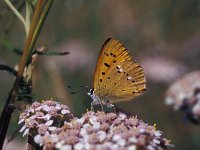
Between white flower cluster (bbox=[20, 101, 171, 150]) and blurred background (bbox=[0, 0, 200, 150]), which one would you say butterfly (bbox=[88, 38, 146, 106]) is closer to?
white flower cluster (bbox=[20, 101, 171, 150])

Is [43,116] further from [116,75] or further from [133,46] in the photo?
[133,46]

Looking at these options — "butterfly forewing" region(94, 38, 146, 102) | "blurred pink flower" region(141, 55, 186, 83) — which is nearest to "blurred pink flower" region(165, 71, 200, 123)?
"butterfly forewing" region(94, 38, 146, 102)

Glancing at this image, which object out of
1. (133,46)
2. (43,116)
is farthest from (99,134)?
(133,46)

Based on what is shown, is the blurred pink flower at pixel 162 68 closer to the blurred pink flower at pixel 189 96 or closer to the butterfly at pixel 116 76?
the blurred pink flower at pixel 189 96

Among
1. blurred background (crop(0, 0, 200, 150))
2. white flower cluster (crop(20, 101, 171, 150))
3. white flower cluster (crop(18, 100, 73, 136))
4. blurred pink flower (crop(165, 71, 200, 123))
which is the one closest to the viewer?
white flower cluster (crop(20, 101, 171, 150))

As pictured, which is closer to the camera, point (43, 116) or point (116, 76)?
point (43, 116)

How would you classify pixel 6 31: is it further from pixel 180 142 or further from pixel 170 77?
pixel 170 77

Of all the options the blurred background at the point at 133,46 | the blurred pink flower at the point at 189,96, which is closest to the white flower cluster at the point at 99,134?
the blurred pink flower at the point at 189,96

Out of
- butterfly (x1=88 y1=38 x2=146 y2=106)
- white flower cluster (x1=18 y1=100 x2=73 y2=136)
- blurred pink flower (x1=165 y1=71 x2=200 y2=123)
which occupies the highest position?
blurred pink flower (x1=165 y1=71 x2=200 y2=123)
